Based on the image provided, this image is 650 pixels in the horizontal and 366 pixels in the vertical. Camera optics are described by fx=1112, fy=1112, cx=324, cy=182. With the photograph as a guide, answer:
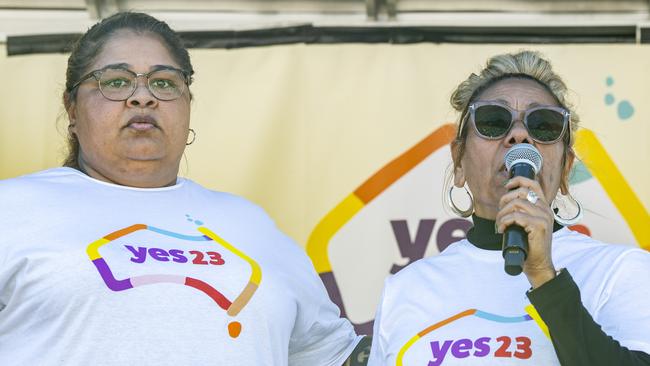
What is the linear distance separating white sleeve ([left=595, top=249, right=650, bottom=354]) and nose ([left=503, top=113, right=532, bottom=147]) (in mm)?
360

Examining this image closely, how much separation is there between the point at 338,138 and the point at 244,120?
14.1 inches

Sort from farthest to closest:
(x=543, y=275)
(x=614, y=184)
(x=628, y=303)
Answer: (x=614, y=184), (x=628, y=303), (x=543, y=275)

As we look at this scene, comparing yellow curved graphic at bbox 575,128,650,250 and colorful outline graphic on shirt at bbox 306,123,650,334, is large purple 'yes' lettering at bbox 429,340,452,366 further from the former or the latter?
yellow curved graphic at bbox 575,128,650,250

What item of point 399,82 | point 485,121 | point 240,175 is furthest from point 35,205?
point 399,82

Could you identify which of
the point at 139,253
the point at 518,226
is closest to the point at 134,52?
the point at 139,253

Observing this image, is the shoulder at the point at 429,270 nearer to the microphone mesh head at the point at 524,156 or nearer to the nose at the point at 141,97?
the microphone mesh head at the point at 524,156

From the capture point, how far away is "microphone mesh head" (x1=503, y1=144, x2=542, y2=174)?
235 cm

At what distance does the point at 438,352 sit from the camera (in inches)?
99.7

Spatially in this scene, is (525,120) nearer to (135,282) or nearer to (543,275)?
(543,275)

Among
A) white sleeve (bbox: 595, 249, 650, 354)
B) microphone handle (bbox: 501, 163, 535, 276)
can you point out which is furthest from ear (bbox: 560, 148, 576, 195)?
microphone handle (bbox: 501, 163, 535, 276)

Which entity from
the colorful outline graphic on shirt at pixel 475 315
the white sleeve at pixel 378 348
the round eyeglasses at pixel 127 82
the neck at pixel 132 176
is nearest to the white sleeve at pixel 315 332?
the white sleeve at pixel 378 348

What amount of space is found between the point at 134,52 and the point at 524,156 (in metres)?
1.07

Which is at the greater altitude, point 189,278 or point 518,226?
point 518,226

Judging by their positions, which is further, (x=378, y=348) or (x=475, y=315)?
(x=378, y=348)
